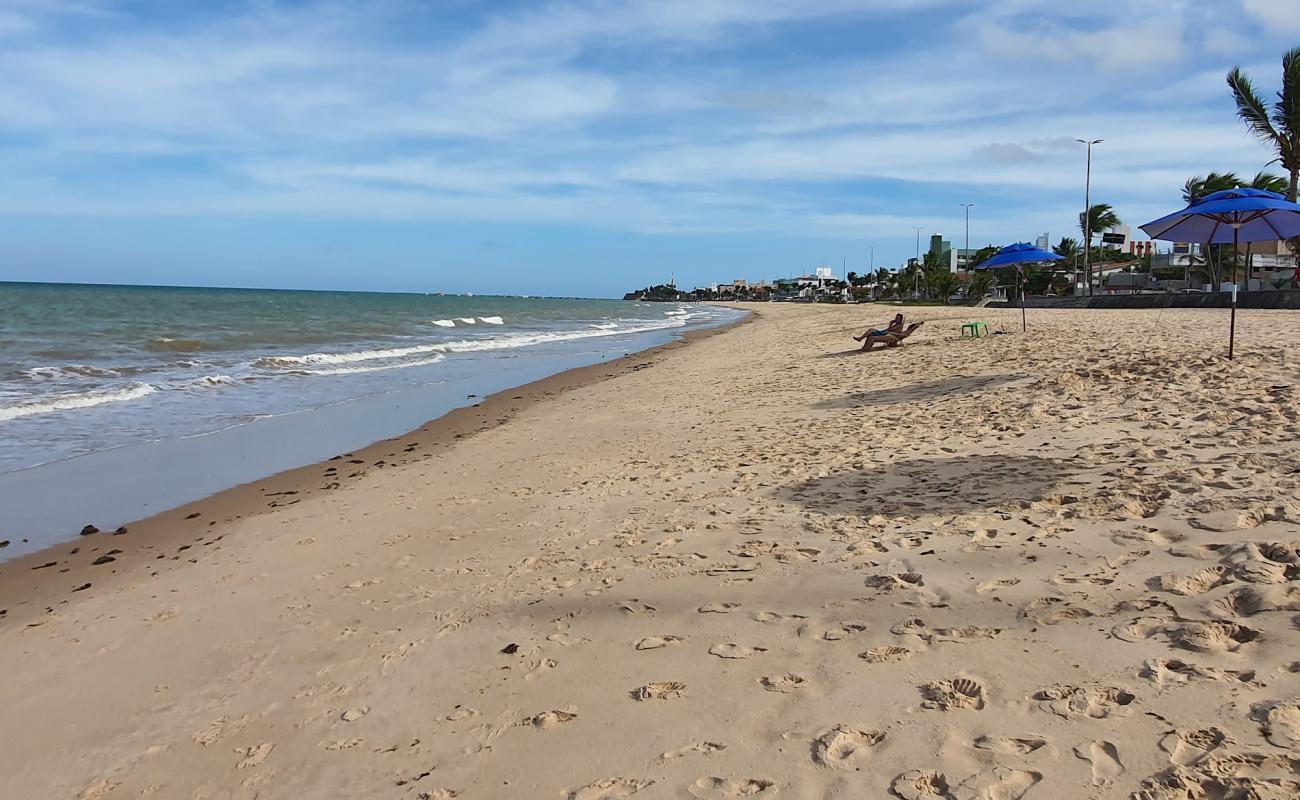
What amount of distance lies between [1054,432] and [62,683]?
6.66 meters

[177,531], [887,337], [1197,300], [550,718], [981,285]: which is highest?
[981,285]

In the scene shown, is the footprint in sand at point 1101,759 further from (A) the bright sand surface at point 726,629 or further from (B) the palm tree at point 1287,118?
(B) the palm tree at point 1287,118

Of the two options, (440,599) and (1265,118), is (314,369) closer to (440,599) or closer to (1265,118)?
(440,599)

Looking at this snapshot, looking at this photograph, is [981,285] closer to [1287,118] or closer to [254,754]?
[1287,118]

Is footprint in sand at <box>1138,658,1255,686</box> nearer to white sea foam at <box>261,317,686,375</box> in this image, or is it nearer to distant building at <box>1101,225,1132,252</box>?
white sea foam at <box>261,317,686,375</box>

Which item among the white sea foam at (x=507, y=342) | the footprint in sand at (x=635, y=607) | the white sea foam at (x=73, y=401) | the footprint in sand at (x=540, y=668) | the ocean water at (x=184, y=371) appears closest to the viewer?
the footprint in sand at (x=540, y=668)

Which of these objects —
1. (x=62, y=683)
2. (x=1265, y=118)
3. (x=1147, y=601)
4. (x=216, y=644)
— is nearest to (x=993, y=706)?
(x=1147, y=601)

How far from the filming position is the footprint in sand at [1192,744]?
2271mm

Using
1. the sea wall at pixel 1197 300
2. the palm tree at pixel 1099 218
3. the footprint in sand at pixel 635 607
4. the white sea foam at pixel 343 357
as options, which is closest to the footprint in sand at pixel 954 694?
the footprint in sand at pixel 635 607

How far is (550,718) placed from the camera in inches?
116

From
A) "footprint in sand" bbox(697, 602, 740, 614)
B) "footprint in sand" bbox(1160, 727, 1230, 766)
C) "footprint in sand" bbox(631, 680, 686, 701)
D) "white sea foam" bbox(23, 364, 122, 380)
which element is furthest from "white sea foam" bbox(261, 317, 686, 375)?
"footprint in sand" bbox(1160, 727, 1230, 766)

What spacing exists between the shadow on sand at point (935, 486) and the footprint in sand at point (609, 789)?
2825 mm

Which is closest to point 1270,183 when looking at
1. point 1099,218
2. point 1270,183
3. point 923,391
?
point 1270,183

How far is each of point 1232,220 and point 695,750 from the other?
9410 mm
